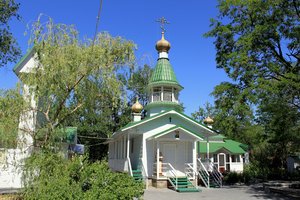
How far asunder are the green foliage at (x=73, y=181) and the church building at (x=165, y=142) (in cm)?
964

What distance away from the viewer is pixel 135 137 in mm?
24406

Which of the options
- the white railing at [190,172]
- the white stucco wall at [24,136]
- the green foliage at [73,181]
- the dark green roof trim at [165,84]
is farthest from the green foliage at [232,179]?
the white stucco wall at [24,136]

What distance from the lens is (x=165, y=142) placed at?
2216 cm

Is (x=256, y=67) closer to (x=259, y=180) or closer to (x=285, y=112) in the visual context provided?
(x=285, y=112)

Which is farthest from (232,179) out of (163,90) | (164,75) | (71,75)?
(71,75)

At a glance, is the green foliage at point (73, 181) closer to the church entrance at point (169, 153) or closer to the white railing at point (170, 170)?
the white railing at point (170, 170)

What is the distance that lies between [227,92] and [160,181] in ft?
23.5

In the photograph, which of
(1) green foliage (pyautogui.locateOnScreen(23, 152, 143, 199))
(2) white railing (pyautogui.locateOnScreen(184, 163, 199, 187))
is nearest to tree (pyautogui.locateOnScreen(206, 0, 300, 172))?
(2) white railing (pyautogui.locateOnScreen(184, 163, 199, 187))

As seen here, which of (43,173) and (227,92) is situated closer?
(43,173)

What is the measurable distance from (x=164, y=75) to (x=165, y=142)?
583 cm

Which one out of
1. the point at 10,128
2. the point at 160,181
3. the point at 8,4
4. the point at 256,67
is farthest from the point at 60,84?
the point at 256,67

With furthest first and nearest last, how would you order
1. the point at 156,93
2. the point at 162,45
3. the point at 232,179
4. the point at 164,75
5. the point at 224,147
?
the point at 224,147, the point at 162,45, the point at 232,179, the point at 156,93, the point at 164,75

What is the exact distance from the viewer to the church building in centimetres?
2058

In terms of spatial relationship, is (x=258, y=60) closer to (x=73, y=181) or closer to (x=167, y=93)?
(x=167, y=93)
